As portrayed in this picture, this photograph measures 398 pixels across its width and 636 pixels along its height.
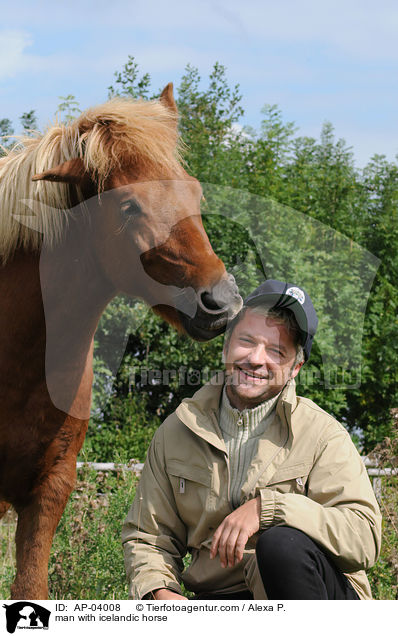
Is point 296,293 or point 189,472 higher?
point 296,293

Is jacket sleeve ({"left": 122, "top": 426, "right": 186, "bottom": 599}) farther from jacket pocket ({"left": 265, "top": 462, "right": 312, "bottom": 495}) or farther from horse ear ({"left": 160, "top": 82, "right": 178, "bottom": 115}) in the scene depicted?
horse ear ({"left": 160, "top": 82, "right": 178, "bottom": 115})

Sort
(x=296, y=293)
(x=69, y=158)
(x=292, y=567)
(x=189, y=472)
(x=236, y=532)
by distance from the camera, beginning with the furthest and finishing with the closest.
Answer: (x=69, y=158) < (x=296, y=293) < (x=189, y=472) < (x=236, y=532) < (x=292, y=567)

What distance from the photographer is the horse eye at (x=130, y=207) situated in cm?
272

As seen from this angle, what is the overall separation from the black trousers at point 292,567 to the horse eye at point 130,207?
1322 millimetres

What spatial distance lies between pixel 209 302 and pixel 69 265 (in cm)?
65

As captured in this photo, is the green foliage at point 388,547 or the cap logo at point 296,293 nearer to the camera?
Answer: the cap logo at point 296,293

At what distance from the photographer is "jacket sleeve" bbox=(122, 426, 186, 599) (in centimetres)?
251

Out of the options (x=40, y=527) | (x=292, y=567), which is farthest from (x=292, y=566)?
(x=40, y=527)

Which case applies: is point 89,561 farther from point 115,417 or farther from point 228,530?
point 115,417

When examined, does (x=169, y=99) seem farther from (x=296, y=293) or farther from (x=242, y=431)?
(x=242, y=431)

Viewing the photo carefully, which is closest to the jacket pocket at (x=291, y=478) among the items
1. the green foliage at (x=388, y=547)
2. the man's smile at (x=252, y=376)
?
the man's smile at (x=252, y=376)
